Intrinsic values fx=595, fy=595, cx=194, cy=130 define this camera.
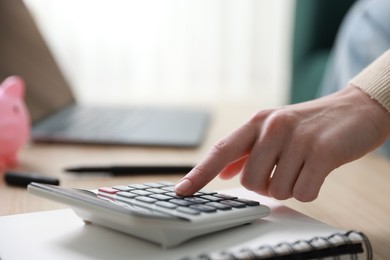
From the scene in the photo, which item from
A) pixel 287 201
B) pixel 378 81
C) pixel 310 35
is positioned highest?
pixel 310 35

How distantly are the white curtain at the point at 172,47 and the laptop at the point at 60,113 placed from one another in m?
0.99

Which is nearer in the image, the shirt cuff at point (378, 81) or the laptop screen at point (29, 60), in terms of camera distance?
the shirt cuff at point (378, 81)

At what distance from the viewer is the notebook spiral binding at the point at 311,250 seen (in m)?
0.39

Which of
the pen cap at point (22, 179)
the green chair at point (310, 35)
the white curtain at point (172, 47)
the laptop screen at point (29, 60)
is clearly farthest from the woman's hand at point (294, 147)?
the white curtain at point (172, 47)

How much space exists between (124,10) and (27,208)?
175 cm

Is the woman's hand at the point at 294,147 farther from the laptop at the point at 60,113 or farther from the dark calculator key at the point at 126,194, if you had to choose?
the laptop at the point at 60,113

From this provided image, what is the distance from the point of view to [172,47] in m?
2.35

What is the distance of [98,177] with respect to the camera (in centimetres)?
76

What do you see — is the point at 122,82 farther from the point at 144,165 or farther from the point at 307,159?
the point at 307,159

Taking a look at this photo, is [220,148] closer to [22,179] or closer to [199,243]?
[199,243]

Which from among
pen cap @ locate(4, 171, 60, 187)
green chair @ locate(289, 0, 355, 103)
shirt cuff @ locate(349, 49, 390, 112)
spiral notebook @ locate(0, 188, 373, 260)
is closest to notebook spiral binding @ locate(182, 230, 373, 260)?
spiral notebook @ locate(0, 188, 373, 260)

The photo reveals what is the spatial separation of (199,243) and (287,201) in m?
0.22

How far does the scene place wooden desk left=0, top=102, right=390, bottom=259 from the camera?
1.96ft

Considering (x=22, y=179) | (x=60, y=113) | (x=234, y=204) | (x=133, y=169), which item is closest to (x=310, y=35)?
(x=60, y=113)
